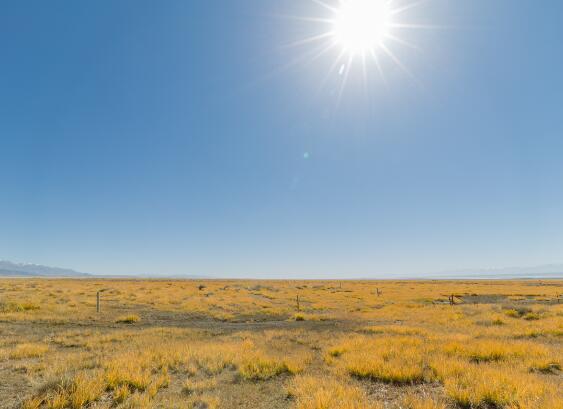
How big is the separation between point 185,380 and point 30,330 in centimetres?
1338

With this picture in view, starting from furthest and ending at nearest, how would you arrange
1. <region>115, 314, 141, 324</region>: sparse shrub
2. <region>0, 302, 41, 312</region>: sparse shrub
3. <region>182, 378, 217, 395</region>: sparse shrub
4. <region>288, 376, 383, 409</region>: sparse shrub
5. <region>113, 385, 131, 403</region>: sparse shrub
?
<region>0, 302, 41, 312</region>: sparse shrub < <region>115, 314, 141, 324</region>: sparse shrub < <region>182, 378, 217, 395</region>: sparse shrub < <region>113, 385, 131, 403</region>: sparse shrub < <region>288, 376, 383, 409</region>: sparse shrub

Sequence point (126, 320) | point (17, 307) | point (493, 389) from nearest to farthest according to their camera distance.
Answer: point (493, 389)
point (126, 320)
point (17, 307)

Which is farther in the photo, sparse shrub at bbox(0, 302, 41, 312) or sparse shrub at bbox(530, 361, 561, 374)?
sparse shrub at bbox(0, 302, 41, 312)

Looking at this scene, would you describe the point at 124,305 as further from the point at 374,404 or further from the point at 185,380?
the point at 374,404

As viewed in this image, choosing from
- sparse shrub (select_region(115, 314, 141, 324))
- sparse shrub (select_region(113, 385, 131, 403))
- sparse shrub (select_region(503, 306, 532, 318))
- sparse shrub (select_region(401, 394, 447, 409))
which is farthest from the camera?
sparse shrub (select_region(503, 306, 532, 318))

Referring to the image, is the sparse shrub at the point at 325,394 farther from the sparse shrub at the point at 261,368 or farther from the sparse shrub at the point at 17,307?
the sparse shrub at the point at 17,307

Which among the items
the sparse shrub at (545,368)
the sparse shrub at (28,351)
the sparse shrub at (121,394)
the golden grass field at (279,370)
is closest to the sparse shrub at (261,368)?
the golden grass field at (279,370)

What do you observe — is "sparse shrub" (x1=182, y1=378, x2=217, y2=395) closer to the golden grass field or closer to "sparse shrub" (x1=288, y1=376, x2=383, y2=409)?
the golden grass field

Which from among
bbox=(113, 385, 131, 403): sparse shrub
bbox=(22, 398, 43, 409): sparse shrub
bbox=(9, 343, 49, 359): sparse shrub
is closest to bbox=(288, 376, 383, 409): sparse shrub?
bbox=(113, 385, 131, 403): sparse shrub

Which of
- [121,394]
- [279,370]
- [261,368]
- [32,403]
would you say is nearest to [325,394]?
[279,370]

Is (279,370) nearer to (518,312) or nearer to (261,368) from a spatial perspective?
(261,368)

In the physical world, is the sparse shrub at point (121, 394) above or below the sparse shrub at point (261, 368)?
above

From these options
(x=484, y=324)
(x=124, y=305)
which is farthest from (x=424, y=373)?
(x=124, y=305)

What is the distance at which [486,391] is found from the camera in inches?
265
